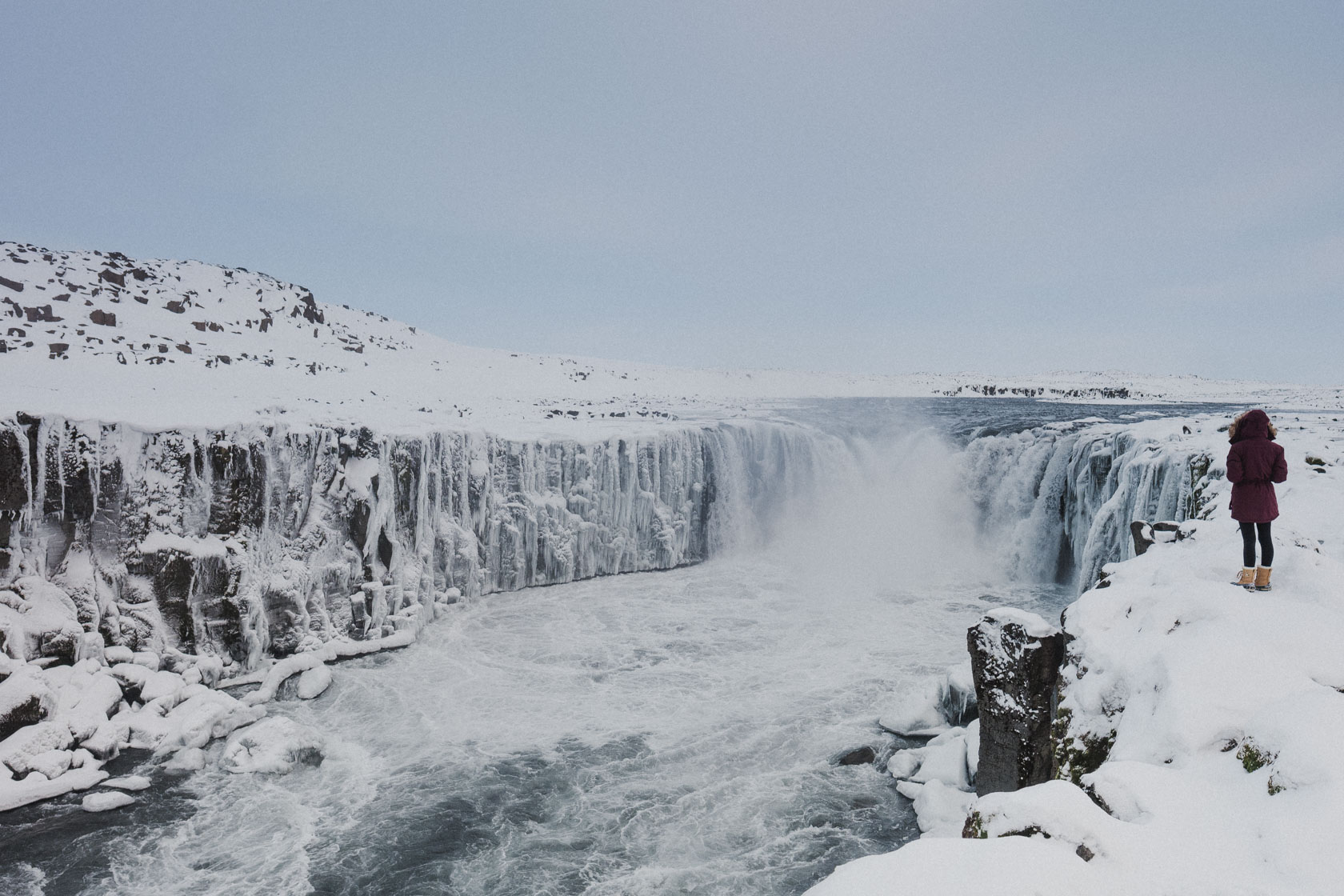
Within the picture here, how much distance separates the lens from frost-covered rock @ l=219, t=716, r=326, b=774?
10.0m

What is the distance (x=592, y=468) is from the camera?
2088cm

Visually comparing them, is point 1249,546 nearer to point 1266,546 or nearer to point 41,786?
point 1266,546

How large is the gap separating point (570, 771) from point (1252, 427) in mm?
9237

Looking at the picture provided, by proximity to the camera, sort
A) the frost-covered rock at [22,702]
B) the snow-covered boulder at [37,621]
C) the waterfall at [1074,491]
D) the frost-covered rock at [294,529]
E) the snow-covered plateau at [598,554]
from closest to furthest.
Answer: the snow-covered plateau at [598,554], the frost-covered rock at [22,702], the snow-covered boulder at [37,621], the frost-covered rock at [294,529], the waterfall at [1074,491]

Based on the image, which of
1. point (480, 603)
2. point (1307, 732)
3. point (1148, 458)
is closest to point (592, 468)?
point (480, 603)

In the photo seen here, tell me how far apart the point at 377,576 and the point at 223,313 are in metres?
28.1

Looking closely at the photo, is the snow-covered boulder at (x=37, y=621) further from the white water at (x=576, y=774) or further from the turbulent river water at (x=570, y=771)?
the white water at (x=576, y=774)

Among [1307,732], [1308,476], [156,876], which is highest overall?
[1308,476]

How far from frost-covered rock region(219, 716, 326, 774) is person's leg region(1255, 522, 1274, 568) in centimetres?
1197

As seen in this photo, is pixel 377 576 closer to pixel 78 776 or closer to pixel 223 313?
pixel 78 776

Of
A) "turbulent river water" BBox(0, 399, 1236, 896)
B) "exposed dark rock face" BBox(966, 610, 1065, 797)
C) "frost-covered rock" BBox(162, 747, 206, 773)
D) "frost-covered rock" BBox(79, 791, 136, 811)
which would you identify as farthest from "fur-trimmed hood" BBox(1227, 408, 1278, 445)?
"frost-covered rock" BBox(79, 791, 136, 811)

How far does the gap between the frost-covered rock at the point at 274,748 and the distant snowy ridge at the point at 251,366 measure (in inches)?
243

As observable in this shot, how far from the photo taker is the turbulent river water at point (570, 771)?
26.1 feet

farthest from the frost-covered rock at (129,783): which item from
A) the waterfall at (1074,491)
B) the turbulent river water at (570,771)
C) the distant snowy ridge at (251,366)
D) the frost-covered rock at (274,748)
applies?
the waterfall at (1074,491)
